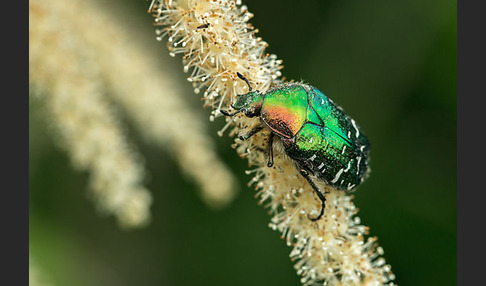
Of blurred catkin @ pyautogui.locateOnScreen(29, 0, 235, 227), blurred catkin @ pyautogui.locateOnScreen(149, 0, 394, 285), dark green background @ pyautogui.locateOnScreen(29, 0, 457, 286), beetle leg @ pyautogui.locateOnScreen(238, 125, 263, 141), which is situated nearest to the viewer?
blurred catkin @ pyautogui.locateOnScreen(149, 0, 394, 285)

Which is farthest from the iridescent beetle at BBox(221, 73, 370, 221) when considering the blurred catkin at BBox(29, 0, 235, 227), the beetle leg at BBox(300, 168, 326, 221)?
the blurred catkin at BBox(29, 0, 235, 227)

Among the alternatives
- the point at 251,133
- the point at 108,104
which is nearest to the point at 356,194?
the point at 251,133

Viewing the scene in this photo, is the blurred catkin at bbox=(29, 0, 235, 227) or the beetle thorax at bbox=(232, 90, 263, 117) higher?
the blurred catkin at bbox=(29, 0, 235, 227)

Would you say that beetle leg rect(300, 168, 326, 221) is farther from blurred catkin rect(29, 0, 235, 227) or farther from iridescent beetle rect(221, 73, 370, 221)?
blurred catkin rect(29, 0, 235, 227)

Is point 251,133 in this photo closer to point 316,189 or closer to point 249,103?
point 249,103

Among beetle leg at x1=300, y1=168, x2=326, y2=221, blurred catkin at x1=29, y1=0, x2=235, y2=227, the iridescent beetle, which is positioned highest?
blurred catkin at x1=29, y1=0, x2=235, y2=227

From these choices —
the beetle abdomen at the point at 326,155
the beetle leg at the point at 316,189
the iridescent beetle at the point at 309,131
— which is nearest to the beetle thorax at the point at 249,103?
the iridescent beetle at the point at 309,131

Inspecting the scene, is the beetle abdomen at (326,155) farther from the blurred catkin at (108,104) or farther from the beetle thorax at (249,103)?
the blurred catkin at (108,104)
